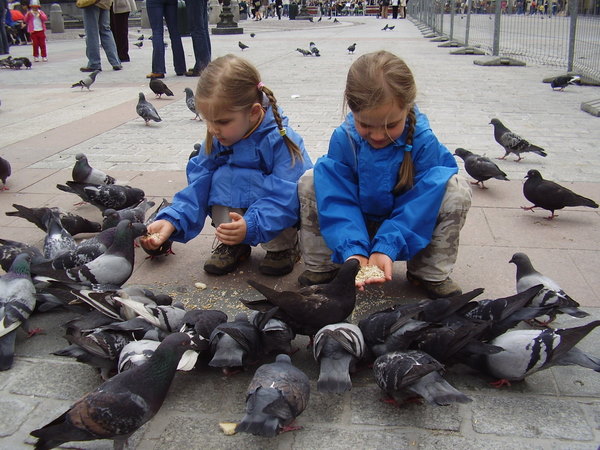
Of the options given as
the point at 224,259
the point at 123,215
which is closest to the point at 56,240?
the point at 123,215

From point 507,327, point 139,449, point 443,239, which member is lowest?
point 139,449

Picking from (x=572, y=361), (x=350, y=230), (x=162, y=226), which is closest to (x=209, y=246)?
(x=162, y=226)

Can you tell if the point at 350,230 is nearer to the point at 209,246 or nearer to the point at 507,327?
the point at 507,327

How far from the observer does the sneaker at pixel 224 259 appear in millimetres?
3994

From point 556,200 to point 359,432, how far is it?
315 centimetres

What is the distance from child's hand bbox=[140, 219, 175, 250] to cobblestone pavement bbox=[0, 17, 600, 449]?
373 millimetres

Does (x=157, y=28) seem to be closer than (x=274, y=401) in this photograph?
No

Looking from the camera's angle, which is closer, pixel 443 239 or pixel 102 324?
pixel 102 324

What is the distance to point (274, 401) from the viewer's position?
2371mm

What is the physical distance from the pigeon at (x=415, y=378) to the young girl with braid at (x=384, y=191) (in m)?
0.55

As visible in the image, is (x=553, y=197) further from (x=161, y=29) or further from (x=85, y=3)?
(x=85, y=3)

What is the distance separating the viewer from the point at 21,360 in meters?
3.06

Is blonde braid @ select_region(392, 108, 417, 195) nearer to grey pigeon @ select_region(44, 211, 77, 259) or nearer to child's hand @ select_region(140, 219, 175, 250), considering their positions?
child's hand @ select_region(140, 219, 175, 250)

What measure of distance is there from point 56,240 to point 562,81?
10.1 m
